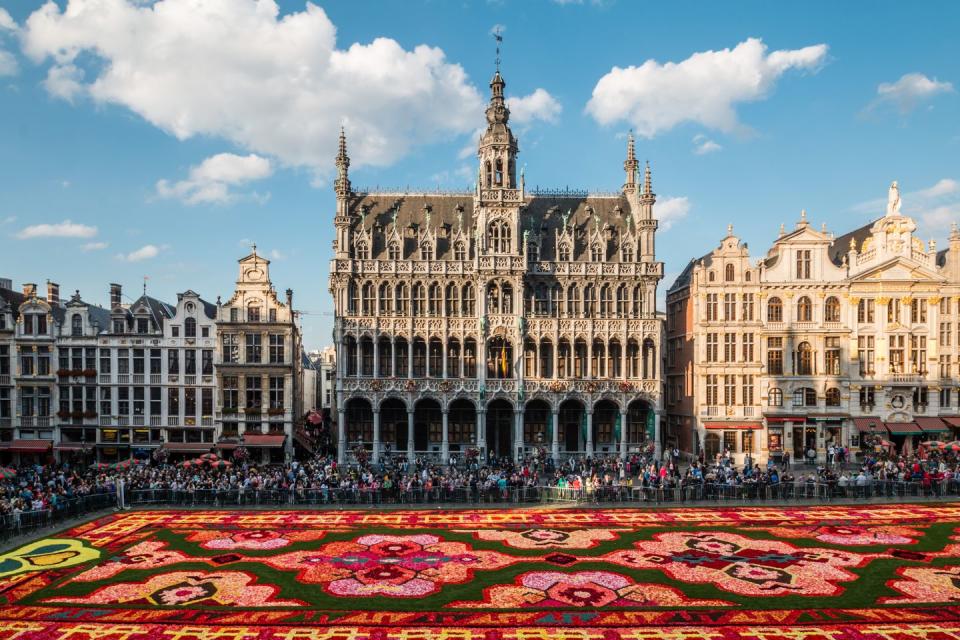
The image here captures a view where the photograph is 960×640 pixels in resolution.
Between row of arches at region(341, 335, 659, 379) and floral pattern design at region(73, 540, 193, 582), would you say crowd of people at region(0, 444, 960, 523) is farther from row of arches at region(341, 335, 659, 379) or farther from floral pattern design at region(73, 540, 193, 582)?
row of arches at region(341, 335, 659, 379)

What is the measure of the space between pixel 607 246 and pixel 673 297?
32.4ft

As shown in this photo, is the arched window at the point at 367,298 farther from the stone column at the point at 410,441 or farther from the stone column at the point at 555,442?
the stone column at the point at 555,442

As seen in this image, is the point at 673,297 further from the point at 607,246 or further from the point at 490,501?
the point at 490,501

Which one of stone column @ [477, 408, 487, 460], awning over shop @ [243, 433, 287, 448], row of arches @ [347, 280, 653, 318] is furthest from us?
row of arches @ [347, 280, 653, 318]

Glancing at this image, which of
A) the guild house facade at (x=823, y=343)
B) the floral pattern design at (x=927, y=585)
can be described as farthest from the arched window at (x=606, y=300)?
the floral pattern design at (x=927, y=585)

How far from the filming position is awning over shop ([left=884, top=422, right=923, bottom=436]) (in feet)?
172

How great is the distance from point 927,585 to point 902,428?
35.5 m

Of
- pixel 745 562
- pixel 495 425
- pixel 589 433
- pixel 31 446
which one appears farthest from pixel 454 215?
pixel 745 562

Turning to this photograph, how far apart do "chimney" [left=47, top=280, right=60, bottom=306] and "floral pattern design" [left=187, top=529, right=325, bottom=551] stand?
3936 centimetres

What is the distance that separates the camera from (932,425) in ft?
174

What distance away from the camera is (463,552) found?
27.0 m

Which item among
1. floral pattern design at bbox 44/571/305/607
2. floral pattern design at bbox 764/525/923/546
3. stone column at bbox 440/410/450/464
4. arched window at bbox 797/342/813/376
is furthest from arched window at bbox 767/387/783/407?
floral pattern design at bbox 44/571/305/607

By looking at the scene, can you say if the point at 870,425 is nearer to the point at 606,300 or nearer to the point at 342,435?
the point at 606,300

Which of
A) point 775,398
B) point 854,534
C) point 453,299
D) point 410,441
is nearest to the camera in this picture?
point 854,534
